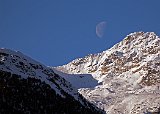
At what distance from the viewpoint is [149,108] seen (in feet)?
453

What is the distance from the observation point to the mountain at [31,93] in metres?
43.5

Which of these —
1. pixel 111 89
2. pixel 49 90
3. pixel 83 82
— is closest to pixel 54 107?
pixel 49 90

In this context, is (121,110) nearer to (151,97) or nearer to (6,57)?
(151,97)

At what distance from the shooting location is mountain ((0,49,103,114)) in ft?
143

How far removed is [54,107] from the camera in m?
48.0

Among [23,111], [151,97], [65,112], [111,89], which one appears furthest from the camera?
[111,89]

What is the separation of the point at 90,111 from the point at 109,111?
86303mm

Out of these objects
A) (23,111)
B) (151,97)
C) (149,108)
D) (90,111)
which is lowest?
(23,111)

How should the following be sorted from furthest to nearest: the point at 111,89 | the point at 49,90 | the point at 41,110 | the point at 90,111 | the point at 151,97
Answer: the point at 111,89, the point at 151,97, the point at 90,111, the point at 49,90, the point at 41,110

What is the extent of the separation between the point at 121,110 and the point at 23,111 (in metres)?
101

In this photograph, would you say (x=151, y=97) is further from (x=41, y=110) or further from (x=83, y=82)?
(x=41, y=110)

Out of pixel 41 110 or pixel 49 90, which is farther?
pixel 49 90

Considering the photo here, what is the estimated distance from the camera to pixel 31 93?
4784cm

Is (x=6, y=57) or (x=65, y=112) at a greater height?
(x=6, y=57)
